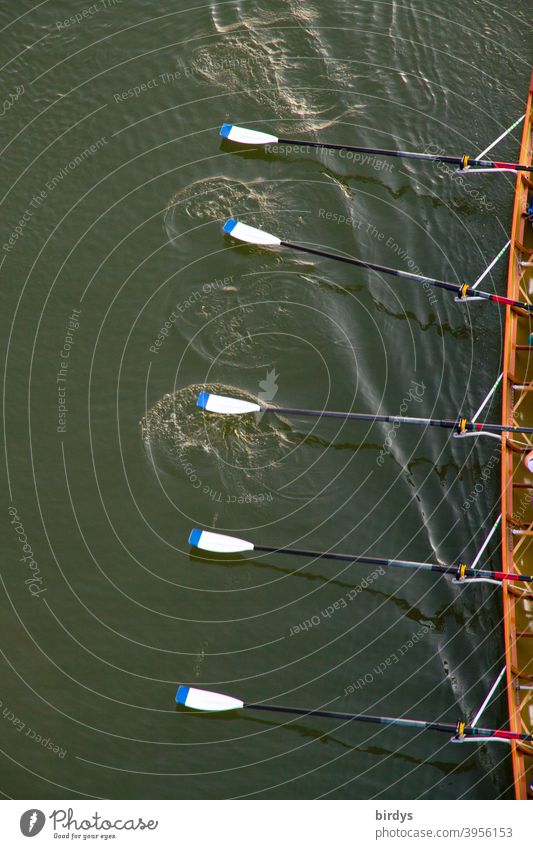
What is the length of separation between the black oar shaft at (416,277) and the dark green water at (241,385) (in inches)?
9.6

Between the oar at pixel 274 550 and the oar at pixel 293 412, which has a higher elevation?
the oar at pixel 293 412

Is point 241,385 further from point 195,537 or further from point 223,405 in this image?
point 195,537

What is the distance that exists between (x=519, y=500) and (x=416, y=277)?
10.2ft

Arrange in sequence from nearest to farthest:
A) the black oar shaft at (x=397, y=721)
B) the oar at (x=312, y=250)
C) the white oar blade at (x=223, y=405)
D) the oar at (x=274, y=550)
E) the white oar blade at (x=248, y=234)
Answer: the black oar shaft at (x=397, y=721)
the oar at (x=274, y=550)
the white oar blade at (x=223, y=405)
the oar at (x=312, y=250)
the white oar blade at (x=248, y=234)

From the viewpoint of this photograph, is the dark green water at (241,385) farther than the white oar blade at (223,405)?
No

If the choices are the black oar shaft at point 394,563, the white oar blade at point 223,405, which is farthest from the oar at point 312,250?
the black oar shaft at point 394,563

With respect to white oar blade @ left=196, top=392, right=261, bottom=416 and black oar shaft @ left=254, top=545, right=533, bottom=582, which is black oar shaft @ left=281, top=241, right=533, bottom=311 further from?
black oar shaft @ left=254, top=545, right=533, bottom=582

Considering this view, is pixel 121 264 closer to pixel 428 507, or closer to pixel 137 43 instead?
pixel 137 43

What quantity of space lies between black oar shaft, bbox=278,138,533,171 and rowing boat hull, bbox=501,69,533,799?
0.38 meters

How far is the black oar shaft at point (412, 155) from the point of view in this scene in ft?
45.8

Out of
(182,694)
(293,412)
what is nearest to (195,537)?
(182,694)

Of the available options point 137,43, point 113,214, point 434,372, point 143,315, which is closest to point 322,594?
point 434,372

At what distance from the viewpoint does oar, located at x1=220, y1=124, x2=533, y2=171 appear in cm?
1400

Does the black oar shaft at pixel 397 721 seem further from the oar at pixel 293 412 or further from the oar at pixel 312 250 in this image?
the oar at pixel 312 250
